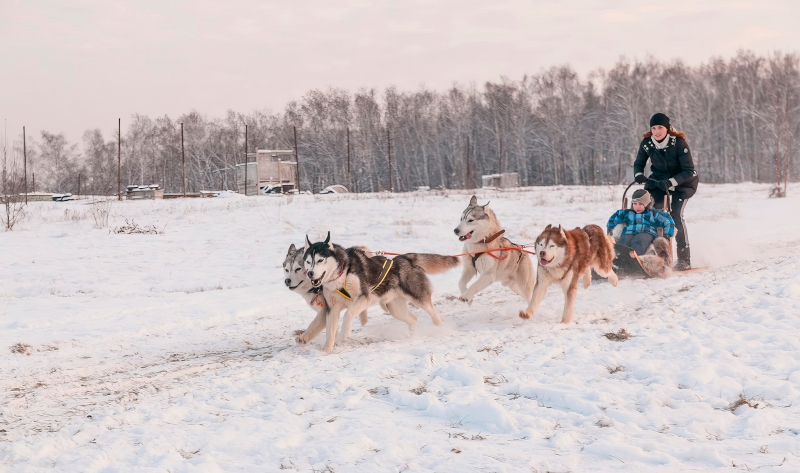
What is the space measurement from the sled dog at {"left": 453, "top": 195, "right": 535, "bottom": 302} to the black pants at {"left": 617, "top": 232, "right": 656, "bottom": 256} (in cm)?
170

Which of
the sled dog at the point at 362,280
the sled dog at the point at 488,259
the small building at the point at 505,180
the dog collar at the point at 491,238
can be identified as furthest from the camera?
the small building at the point at 505,180

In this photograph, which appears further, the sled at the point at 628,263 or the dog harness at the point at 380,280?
the sled at the point at 628,263

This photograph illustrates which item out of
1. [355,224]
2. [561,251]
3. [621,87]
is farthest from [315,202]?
[621,87]

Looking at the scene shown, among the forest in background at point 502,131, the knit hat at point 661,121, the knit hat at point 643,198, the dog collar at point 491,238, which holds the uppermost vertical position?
the forest in background at point 502,131

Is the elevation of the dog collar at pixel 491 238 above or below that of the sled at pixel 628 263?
above

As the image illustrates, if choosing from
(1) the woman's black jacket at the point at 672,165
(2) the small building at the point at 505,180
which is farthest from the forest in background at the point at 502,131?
(1) the woman's black jacket at the point at 672,165

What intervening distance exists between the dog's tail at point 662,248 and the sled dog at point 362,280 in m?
3.14

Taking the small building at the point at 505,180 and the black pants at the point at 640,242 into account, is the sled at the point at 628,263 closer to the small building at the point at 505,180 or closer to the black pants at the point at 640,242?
the black pants at the point at 640,242

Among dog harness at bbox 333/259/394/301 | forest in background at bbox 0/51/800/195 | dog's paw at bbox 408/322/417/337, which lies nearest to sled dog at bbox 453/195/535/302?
dog's paw at bbox 408/322/417/337

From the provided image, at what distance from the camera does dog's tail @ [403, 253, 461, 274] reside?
598cm

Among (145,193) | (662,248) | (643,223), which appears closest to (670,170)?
(643,223)

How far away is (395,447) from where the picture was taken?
3041 mm

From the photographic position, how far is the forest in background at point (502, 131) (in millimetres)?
50844

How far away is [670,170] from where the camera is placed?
8.20 m
